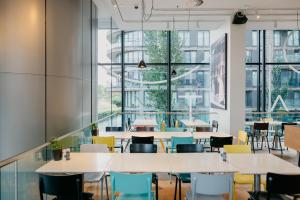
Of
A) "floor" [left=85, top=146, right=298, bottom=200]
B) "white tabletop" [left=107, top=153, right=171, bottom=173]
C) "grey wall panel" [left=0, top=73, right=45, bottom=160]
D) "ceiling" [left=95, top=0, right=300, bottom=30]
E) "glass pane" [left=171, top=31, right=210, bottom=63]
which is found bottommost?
"floor" [left=85, top=146, right=298, bottom=200]

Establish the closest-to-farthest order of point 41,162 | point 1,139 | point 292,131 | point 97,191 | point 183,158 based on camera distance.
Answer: point 41,162, point 183,158, point 1,139, point 97,191, point 292,131

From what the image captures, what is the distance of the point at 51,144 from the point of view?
11.5 ft

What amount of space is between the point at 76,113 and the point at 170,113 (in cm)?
462

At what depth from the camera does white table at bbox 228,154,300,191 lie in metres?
3.08

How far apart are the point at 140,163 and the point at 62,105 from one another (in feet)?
8.35

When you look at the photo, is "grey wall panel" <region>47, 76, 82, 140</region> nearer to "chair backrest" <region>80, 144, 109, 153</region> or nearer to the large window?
"chair backrest" <region>80, 144, 109, 153</region>

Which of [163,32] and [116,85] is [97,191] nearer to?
[116,85]

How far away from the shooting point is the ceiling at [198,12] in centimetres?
719

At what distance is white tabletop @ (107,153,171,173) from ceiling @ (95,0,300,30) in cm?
388

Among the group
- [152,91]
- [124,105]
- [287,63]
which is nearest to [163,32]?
[152,91]

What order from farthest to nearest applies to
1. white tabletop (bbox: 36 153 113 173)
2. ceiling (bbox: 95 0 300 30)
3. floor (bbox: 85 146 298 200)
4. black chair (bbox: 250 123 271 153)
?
black chair (bbox: 250 123 271 153) → ceiling (bbox: 95 0 300 30) → floor (bbox: 85 146 298 200) → white tabletop (bbox: 36 153 113 173)

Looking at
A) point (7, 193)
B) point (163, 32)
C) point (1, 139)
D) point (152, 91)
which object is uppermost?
point (163, 32)

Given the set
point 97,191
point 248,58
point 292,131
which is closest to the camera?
point 97,191

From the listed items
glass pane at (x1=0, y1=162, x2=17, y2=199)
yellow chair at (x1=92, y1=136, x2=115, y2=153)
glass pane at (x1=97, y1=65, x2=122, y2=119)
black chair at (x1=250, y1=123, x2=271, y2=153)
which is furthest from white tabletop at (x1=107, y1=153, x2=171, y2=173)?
black chair at (x1=250, y1=123, x2=271, y2=153)
